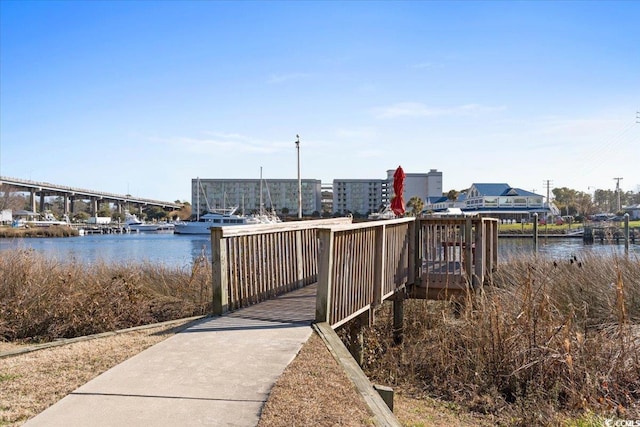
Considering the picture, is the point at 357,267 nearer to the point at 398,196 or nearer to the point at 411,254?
the point at 411,254

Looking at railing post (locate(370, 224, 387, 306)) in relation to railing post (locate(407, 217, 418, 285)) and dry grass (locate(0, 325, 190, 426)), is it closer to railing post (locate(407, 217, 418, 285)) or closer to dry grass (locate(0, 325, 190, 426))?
railing post (locate(407, 217, 418, 285))

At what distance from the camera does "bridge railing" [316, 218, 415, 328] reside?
6273mm

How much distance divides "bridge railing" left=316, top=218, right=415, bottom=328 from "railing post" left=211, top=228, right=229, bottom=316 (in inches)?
56.4

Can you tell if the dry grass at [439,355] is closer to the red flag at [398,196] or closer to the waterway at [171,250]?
the waterway at [171,250]

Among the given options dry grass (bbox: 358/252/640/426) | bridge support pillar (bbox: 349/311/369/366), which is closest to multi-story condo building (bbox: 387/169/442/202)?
bridge support pillar (bbox: 349/311/369/366)

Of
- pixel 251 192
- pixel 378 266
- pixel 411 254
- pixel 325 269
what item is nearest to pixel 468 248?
pixel 411 254

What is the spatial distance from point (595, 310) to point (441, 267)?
3.13 metres

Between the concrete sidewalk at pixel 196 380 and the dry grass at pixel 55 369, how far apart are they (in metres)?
0.16

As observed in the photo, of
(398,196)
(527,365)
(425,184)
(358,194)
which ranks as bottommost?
(527,365)

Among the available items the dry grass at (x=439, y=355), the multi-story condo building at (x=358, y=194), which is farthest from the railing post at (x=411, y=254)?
the multi-story condo building at (x=358, y=194)

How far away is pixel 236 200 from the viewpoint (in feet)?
469

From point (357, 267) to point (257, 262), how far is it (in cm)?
158

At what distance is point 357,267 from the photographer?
23.8ft

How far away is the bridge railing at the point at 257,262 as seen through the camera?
23.0 feet
